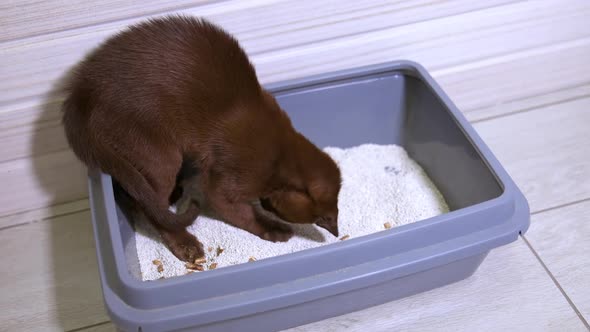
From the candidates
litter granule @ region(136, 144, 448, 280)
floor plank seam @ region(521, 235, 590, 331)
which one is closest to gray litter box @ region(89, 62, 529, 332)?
litter granule @ region(136, 144, 448, 280)

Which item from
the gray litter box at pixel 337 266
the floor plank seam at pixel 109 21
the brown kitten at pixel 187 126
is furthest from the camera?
the floor plank seam at pixel 109 21

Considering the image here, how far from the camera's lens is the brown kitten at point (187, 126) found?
103 cm

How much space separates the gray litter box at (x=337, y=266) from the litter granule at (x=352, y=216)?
0.05 meters

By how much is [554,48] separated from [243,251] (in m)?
1.00

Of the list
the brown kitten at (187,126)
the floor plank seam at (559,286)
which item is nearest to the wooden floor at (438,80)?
the floor plank seam at (559,286)

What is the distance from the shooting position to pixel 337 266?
3.13ft

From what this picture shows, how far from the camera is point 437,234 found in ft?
3.23

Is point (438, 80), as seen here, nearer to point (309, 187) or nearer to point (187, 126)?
point (309, 187)

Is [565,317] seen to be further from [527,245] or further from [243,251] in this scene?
[243,251]

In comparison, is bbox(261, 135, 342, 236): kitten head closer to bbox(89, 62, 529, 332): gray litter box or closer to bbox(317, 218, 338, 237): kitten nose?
bbox(317, 218, 338, 237): kitten nose

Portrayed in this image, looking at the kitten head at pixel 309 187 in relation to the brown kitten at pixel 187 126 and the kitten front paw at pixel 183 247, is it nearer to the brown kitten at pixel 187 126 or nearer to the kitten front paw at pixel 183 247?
the brown kitten at pixel 187 126

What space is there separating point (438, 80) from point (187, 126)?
0.72 meters

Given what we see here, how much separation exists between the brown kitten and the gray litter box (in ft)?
0.28

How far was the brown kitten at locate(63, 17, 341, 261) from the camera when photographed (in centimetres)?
103
